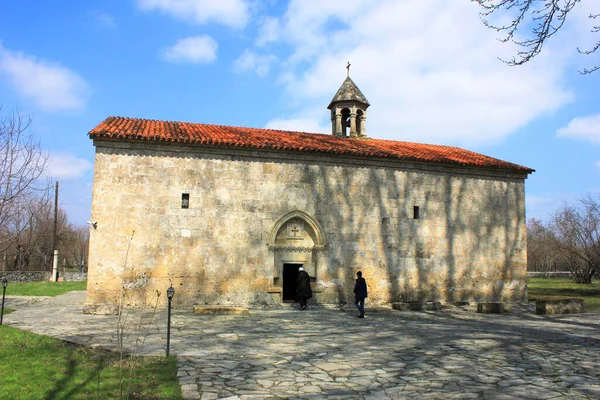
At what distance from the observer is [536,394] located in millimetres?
5387

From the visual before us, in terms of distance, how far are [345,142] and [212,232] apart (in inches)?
253

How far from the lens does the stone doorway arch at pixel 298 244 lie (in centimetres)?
1470

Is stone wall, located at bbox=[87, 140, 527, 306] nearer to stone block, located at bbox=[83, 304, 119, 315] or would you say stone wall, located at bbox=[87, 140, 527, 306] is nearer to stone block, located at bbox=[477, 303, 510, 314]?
stone block, located at bbox=[83, 304, 119, 315]

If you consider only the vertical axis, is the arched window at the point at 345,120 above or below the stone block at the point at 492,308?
above

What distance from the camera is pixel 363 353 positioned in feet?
24.9

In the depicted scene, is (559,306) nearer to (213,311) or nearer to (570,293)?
(213,311)

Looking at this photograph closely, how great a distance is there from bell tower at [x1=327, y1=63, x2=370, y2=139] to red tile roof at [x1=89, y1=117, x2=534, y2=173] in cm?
136

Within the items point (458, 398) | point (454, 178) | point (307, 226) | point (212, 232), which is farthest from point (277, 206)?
point (458, 398)

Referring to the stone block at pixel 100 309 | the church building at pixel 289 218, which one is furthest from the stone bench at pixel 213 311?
the stone block at pixel 100 309

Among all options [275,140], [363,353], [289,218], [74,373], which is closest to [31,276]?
[275,140]

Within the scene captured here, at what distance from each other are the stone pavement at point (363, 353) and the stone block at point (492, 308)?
6.13ft

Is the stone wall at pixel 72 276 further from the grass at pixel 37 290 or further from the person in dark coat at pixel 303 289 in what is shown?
the person in dark coat at pixel 303 289

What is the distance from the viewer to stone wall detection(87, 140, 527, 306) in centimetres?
1356

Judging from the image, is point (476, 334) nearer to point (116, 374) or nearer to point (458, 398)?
point (458, 398)
